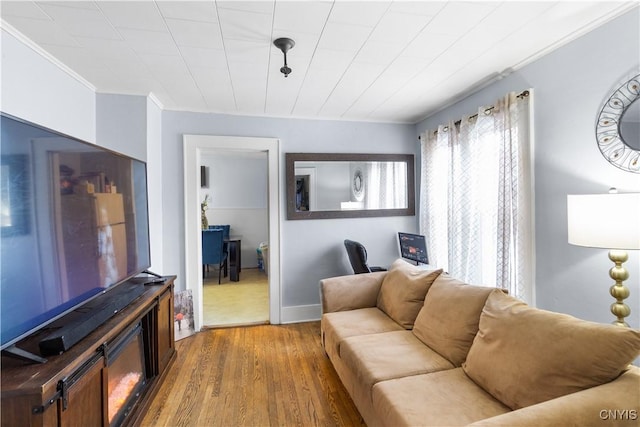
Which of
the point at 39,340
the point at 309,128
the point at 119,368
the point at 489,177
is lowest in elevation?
the point at 119,368

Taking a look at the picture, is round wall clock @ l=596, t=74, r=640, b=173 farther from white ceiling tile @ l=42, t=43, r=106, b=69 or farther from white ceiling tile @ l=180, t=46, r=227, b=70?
white ceiling tile @ l=42, t=43, r=106, b=69

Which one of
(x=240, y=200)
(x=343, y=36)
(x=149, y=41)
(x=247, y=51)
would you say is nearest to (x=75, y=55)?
(x=149, y=41)

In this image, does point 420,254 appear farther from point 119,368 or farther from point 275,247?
point 119,368

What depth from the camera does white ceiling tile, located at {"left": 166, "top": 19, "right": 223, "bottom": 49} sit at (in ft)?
5.44

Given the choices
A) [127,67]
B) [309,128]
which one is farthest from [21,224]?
[309,128]

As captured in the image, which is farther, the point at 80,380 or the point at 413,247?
the point at 413,247

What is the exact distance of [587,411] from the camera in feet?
3.20

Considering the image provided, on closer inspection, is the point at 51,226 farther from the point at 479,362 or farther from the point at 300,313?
the point at 300,313

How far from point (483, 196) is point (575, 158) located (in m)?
0.76

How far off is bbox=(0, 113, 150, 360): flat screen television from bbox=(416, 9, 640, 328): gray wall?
2.83 m

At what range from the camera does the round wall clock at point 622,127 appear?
1538 millimetres

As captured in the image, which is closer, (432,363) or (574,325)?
(574,325)

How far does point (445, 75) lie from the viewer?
2.39m

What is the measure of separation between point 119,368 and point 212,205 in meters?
4.63
